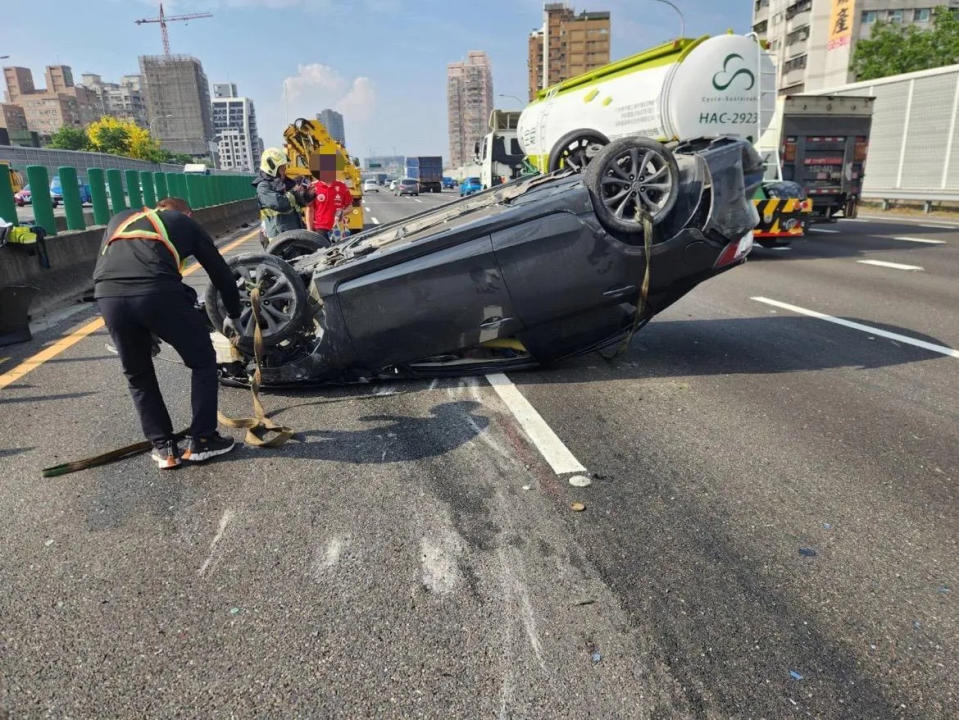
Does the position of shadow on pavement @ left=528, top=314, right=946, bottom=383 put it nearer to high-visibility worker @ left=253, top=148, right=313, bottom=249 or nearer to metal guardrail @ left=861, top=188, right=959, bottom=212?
high-visibility worker @ left=253, top=148, right=313, bottom=249

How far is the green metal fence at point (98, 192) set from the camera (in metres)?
8.77

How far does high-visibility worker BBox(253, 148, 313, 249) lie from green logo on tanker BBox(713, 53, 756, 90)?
247 inches

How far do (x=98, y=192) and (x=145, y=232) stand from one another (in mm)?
9188

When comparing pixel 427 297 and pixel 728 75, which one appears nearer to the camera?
pixel 427 297

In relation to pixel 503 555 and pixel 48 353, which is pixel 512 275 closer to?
pixel 503 555

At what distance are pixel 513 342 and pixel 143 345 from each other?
2533mm

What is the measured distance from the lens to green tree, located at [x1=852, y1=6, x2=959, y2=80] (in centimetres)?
4319

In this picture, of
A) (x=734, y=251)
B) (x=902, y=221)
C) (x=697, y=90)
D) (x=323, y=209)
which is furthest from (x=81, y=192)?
(x=902, y=221)

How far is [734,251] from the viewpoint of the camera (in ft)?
17.1

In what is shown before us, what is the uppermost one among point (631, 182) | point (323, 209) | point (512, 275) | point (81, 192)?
point (631, 182)

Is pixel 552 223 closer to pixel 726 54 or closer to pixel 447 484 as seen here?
pixel 447 484

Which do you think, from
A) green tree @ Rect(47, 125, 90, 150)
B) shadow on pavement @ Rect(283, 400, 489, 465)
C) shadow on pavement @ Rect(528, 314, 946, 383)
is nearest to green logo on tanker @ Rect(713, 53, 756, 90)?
shadow on pavement @ Rect(528, 314, 946, 383)

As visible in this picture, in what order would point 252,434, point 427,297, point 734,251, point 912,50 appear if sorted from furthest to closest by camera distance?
point 912,50 → point 734,251 → point 427,297 → point 252,434

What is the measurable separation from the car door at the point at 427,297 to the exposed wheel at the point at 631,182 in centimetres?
89
